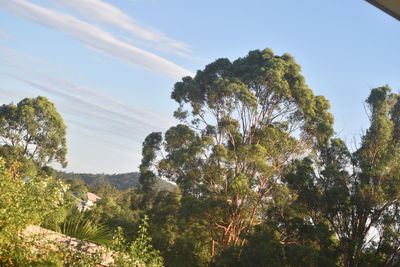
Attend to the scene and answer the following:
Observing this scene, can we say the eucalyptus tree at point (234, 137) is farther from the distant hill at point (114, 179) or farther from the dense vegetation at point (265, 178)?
the distant hill at point (114, 179)

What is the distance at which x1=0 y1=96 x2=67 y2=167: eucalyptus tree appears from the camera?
19.8 meters

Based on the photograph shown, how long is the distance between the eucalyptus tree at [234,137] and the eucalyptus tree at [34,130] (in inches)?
345

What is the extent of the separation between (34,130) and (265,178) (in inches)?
481

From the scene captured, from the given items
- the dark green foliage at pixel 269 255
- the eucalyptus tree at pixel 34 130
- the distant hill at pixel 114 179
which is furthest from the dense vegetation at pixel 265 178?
the distant hill at pixel 114 179

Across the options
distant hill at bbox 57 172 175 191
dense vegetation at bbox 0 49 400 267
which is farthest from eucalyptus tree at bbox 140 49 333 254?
distant hill at bbox 57 172 175 191

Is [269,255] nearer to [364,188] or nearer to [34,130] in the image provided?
[364,188]

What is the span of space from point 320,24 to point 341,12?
85cm

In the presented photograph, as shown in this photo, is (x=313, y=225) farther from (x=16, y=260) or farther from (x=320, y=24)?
(x=16, y=260)

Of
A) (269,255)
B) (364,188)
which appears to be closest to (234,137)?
(364,188)

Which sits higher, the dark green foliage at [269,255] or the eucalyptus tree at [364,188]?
the eucalyptus tree at [364,188]

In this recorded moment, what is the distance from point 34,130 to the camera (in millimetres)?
20000

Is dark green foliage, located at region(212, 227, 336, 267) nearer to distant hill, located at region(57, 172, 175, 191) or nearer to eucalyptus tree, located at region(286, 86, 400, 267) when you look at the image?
eucalyptus tree, located at region(286, 86, 400, 267)

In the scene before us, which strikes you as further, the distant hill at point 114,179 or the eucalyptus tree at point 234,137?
the distant hill at point 114,179

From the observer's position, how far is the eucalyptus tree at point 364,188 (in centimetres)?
823
